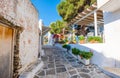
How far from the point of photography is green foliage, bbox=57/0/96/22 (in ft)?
52.2

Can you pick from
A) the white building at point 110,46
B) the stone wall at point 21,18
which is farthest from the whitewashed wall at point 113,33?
the stone wall at point 21,18

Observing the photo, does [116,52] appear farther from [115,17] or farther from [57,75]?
[57,75]

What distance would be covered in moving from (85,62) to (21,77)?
4359 millimetres

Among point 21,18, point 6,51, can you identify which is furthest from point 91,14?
point 6,51

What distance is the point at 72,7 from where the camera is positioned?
16.0m

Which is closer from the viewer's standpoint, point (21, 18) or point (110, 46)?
point (21, 18)

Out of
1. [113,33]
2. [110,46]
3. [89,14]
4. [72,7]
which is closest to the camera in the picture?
[113,33]

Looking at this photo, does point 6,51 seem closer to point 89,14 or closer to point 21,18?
point 21,18

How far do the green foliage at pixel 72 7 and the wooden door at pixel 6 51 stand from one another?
12.8 metres

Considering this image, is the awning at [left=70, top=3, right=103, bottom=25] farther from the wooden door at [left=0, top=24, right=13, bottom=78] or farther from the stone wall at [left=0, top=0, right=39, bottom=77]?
the wooden door at [left=0, top=24, right=13, bottom=78]

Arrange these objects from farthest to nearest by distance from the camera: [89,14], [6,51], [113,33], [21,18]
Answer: [89,14], [113,33], [21,18], [6,51]

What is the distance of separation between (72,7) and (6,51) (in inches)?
527

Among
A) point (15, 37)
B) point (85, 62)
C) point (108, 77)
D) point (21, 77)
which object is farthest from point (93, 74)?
point (15, 37)

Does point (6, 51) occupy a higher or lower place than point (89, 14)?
lower
